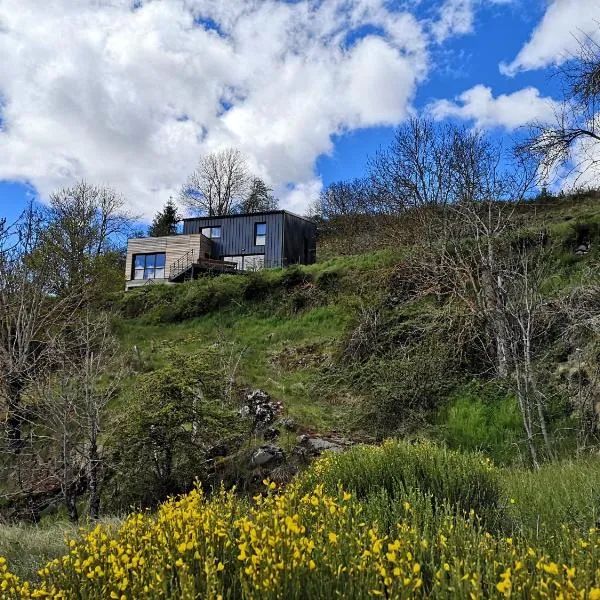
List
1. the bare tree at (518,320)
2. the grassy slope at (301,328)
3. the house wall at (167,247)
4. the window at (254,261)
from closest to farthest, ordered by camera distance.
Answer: the bare tree at (518,320) < the grassy slope at (301,328) < the window at (254,261) < the house wall at (167,247)

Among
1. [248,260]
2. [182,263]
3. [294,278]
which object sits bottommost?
[294,278]

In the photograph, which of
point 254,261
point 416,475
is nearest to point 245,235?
point 254,261

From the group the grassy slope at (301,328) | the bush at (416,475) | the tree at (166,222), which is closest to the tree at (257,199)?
the tree at (166,222)

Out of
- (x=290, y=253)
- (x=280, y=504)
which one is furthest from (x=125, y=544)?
(x=290, y=253)

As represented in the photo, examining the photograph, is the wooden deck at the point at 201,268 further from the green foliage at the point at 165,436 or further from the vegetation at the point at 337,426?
the green foliage at the point at 165,436

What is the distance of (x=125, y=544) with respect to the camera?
326cm

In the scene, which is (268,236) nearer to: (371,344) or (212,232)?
(212,232)

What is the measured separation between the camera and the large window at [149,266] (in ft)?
118

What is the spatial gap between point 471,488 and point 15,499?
9.59 m

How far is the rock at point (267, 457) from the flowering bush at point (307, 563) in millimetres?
5259

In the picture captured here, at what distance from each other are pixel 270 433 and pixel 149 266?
2914cm

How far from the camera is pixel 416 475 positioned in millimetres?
4875

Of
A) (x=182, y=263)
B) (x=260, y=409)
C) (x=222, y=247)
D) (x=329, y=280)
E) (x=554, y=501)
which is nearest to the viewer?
(x=554, y=501)

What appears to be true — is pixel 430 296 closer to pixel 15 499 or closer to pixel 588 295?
pixel 588 295
